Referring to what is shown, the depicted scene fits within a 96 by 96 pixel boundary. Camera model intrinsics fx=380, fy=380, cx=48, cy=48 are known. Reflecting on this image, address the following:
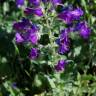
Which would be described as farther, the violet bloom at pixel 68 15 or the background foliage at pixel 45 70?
the background foliage at pixel 45 70

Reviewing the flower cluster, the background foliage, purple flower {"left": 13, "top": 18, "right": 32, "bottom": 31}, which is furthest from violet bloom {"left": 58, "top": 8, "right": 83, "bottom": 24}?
the background foliage

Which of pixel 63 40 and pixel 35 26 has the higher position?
pixel 35 26

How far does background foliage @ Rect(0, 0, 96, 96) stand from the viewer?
3592 millimetres

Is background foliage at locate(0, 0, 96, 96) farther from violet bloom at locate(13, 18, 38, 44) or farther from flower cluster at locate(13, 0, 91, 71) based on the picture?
violet bloom at locate(13, 18, 38, 44)

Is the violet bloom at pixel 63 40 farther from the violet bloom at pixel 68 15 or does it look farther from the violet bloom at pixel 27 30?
the violet bloom at pixel 27 30

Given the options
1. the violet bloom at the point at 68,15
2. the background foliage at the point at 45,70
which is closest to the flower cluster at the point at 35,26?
the violet bloom at the point at 68,15

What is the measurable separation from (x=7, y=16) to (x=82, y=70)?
40.2 inches

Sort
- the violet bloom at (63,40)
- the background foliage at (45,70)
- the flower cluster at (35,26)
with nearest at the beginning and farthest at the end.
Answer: the flower cluster at (35,26) < the violet bloom at (63,40) < the background foliage at (45,70)

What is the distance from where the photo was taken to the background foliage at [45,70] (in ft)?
11.8

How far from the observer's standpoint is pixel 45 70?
12.9ft

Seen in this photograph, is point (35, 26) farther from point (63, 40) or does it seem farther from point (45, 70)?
point (45, 70)

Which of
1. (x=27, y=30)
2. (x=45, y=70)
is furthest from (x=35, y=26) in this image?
(x=45, y=70)

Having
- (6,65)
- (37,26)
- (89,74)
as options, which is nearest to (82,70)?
(89,74)

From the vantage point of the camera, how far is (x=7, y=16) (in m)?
4.17
